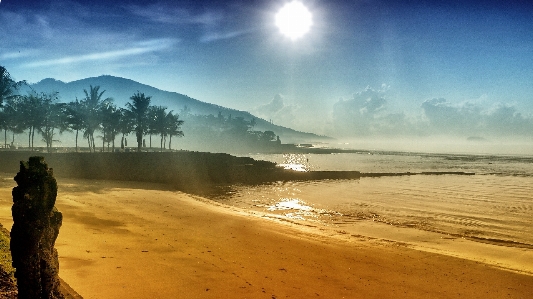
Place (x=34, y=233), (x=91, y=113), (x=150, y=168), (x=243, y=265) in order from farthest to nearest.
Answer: (x=91, y=113), (x=150, y=168), (x=243, y=265), (x=34, y=233)

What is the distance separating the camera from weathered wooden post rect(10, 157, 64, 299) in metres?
3.94

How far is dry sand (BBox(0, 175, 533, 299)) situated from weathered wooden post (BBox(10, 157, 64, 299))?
8.38 ft

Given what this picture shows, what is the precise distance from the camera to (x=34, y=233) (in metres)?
4.06

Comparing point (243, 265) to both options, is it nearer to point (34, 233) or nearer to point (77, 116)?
point (34, 233)

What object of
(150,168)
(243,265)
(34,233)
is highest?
(34,233)

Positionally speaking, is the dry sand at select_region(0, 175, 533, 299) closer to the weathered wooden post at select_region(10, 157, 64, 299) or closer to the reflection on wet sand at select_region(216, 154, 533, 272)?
the weathered wooden post at select_region(10, 157, 64, 299)

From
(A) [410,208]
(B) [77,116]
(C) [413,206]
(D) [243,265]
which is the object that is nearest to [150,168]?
(B) [77,116]

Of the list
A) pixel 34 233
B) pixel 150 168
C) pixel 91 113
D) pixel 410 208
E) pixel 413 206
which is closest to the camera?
pixel 34 233

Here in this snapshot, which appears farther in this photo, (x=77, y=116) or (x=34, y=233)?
(x=77, y=116)

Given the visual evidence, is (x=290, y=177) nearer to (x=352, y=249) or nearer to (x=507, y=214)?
(x=507, y=214)

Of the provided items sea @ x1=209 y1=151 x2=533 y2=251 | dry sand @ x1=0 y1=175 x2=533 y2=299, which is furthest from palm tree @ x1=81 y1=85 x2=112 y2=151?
dry sand @ x1=0 y1=175 x2=533 y2=299

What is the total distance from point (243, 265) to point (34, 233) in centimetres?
610

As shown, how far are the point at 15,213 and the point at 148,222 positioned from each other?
34.1 ft

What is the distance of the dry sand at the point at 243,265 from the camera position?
7.39 meters
